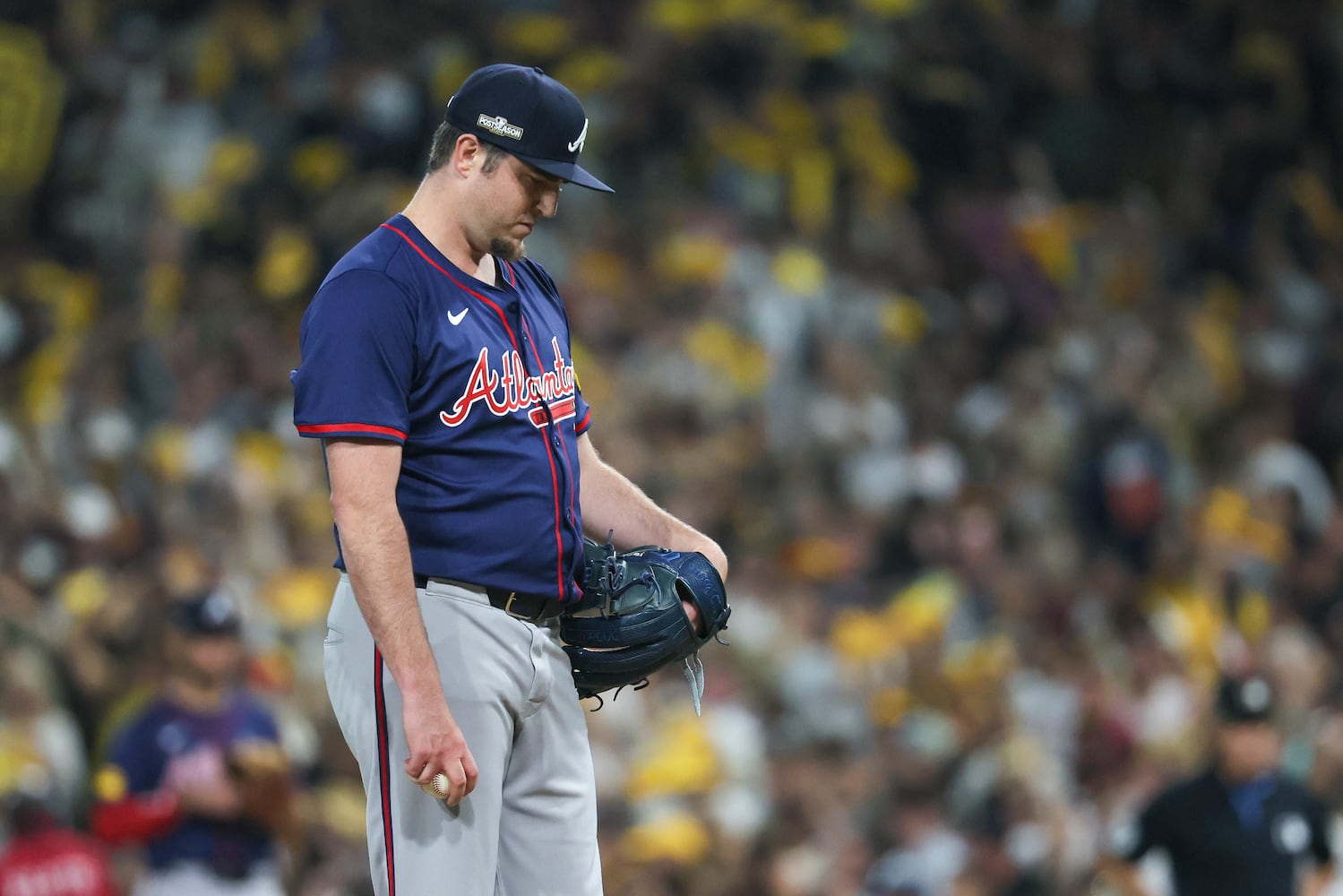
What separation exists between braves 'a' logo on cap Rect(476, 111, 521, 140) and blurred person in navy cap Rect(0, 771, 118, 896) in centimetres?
416

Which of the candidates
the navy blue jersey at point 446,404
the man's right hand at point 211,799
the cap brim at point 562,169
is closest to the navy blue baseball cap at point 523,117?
the cap brim at point 562,169

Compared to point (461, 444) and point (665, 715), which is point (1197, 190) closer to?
point (665, 715)

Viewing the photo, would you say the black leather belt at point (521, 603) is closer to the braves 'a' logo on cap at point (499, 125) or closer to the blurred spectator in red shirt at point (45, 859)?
the braves 'a' logo on cap at point (499, 125)

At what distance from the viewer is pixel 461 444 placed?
2906 mm

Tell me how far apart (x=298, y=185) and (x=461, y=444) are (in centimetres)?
785

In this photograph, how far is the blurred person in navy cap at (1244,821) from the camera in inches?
232

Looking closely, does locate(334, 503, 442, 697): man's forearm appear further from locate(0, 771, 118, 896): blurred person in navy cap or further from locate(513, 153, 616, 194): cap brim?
locate(0, 771, 118, 896): blurred person in navy cap

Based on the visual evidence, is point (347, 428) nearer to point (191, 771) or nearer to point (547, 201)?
point (547, 201)

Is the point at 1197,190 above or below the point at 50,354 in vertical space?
above

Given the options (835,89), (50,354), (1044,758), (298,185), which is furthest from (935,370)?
(50,354)

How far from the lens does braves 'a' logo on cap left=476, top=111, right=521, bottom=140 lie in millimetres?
2887

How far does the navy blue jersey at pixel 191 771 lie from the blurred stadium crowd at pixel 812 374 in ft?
3.24

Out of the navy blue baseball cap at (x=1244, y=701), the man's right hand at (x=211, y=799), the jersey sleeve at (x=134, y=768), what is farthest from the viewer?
the navy blue baseball cap at (x=1244, y=701)

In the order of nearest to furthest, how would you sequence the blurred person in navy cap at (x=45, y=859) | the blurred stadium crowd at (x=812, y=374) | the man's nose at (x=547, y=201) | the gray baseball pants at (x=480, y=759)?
the gray baseball pants at (x=480, y=759) < the man's nose at (x=547, y=201) < the blurred person in navy cap at (x=45, y=859) < the blurred stadium crowd at (x=812, y=374)
